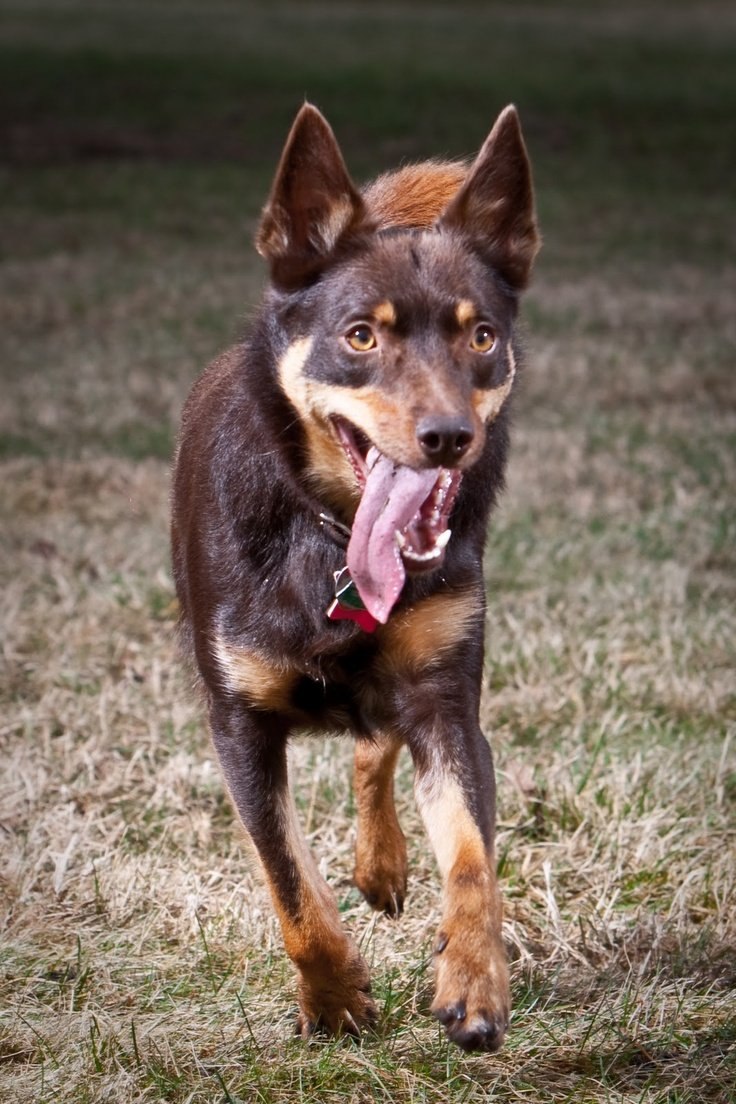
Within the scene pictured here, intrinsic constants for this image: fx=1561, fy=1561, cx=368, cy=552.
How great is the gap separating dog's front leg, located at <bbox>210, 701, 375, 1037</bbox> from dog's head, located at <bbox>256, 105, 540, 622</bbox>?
0.55 meters

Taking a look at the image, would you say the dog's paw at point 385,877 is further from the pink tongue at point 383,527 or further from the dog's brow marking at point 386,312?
the dog's brow marking at point 386,312

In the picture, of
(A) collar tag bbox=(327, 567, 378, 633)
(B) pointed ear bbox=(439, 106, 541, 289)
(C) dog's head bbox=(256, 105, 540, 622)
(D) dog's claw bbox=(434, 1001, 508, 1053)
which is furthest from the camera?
(B) pointed ear bbox=(439, 106, 541, 289)

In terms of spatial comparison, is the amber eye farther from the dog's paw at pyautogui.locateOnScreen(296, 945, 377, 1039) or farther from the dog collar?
the dog's paw at pyautogui.locateOnScreen(296, 945, 377, 1039)

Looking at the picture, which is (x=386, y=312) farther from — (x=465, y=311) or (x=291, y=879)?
(x=291, y=879)

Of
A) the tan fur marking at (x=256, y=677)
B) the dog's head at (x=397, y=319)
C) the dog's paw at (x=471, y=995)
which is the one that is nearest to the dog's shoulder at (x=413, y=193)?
the dog's head at (x=397, y=319)

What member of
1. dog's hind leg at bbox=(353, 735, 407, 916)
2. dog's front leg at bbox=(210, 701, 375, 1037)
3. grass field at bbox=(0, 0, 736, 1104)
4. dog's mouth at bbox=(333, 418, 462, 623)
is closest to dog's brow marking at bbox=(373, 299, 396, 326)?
dog's mouth at bbox=(333, 418, 462, 623)

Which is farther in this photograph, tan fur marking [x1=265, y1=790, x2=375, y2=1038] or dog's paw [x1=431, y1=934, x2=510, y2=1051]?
tan fur marking [x1=265, y1=790, x2=375, y2=1038]

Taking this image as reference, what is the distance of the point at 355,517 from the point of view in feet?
11.1

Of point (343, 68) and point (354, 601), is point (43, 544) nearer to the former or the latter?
point (354, 601)

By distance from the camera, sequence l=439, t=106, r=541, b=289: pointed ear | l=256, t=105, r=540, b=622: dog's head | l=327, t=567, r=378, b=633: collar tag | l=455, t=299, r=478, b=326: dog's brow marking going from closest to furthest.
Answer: l=256, t=105, r=540, b=622: dog's head
l=455, t=299, r=478, b=326: dog's brow marking
l=327, t=567, r=378, b=633: collar tag
l=439, t=106, r=541, b=289: pointed ear

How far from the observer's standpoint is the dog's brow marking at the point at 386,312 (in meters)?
3.25

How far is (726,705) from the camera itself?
16.8 ft

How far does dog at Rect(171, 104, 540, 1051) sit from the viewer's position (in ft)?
10.7

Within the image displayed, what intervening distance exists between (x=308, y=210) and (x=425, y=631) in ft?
3.21
